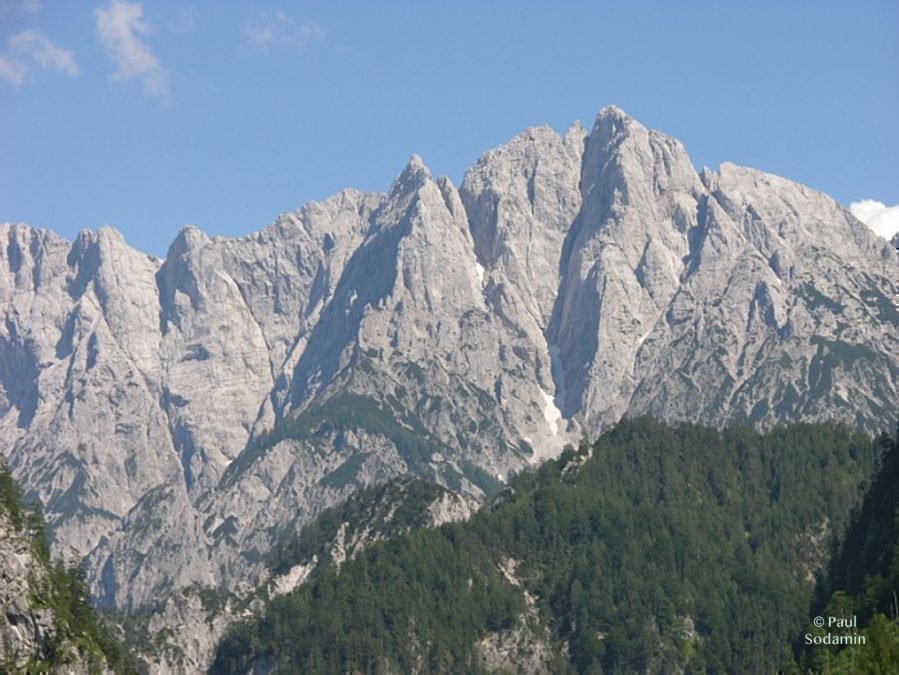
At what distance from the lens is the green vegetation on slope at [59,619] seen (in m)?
173

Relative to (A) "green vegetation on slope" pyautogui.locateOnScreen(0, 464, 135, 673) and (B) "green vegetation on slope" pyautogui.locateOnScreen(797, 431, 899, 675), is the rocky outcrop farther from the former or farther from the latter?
(B) "green vegetation on slope" pyautogui.locateOnScreen(797, 431, 899, 675)

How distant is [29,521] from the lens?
198750 millimetres

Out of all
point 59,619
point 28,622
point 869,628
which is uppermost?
point 59,619

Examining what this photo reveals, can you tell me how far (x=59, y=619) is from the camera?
178 meters

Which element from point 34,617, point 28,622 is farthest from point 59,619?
point 28,622

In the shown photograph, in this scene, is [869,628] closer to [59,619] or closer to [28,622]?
[59,619]

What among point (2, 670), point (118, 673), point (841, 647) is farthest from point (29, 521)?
point (841, 647)

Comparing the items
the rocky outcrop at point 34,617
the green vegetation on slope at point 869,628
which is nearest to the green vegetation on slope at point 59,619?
the rocky outcrop at point 34,617

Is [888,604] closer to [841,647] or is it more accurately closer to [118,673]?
[841,647]

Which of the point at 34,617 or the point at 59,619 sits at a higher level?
the point at 59,619

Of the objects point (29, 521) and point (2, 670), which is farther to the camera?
point (29, 521)

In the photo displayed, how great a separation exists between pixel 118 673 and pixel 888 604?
74972 millimetres

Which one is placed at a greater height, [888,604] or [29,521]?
[29,521]

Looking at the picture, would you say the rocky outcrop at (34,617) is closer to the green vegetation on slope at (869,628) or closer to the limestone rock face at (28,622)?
the limestone rock face at (28,622)
